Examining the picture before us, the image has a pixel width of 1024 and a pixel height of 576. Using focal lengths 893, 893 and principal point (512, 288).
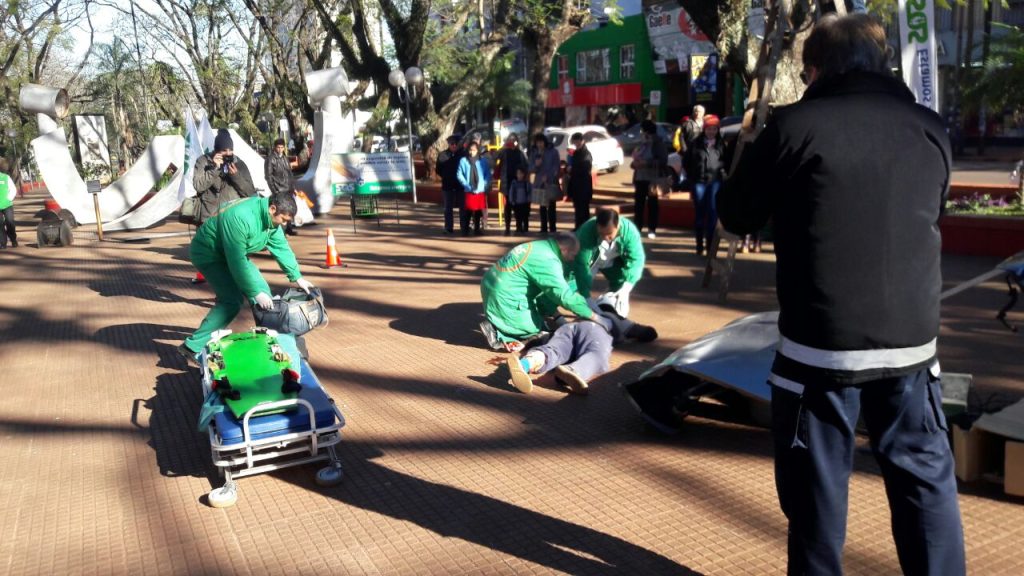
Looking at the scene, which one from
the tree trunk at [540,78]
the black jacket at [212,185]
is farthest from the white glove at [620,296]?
the tree trunk at [540,78]

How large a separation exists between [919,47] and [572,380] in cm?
467

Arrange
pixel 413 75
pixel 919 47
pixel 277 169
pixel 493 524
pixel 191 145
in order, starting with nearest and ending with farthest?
pixel 493 524
pixel 919 47
pixel 277 169
pixel 191 145
pixel 413 75

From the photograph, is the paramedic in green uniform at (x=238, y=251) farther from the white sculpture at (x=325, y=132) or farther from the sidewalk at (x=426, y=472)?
the white sculpture at (x=325, y=132)

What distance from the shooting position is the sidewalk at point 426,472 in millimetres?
3889

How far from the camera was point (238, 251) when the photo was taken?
630 centimetres

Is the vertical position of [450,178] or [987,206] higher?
[450,178]

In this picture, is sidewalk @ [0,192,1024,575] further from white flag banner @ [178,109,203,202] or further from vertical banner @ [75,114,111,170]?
vertical banner @ [75,114,111,170]

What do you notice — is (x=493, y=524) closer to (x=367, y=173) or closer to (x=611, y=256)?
(x=611, y=256)

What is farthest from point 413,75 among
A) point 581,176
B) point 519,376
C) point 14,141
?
point 519,376

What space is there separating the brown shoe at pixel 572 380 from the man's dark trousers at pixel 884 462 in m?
3.09

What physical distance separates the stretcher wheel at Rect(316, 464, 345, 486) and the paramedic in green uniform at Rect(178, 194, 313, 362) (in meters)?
1.85

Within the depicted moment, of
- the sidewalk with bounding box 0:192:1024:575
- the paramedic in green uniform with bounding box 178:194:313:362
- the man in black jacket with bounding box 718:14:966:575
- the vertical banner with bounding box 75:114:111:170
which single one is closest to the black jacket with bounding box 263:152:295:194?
the sidewalk with bounding box 0:192:1024:575

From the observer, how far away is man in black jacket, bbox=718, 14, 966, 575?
2570 mm

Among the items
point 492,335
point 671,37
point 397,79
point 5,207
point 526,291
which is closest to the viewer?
point 526,291
